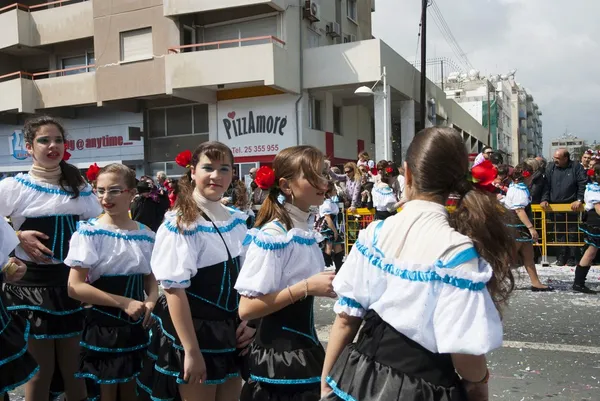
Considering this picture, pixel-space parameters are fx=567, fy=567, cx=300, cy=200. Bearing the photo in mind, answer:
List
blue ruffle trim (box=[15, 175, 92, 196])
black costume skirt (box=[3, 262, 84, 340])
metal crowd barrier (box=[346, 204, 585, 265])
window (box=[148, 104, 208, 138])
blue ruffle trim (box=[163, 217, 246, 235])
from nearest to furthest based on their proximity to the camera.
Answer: blue ruffle trim (box=[163, 217, 246, 235]) < black costume skirt (box=[3, 262, 84, 340]) < blue ruffle trim (box=[15, 175, 92, 196]) < metal crowd barrier (box=[346, 204, 585, 265]) < window (box=[148, 104, 208, 138])

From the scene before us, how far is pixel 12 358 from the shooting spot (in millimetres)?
2865

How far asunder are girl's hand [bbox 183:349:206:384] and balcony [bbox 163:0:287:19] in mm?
17721

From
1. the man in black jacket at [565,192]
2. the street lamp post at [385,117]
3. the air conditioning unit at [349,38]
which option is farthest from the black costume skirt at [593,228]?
the air conditioning unit at [349,38]

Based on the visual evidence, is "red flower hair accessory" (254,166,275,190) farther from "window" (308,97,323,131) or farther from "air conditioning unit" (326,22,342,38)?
"air conditioning unit" (326,22,342,38)

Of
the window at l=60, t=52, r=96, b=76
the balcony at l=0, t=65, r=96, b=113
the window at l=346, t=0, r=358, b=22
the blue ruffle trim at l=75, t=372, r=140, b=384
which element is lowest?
the blue ruffle trim at l=75, t=372, r=140, b=384

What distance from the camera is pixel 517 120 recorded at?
295 feet

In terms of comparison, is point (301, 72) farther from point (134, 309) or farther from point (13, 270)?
point (13, 270)

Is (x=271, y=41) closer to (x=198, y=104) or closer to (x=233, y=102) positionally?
(x=233, y=102)

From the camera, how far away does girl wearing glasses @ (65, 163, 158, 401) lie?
3.26 meters

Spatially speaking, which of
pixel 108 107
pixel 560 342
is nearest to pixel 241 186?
pixel 560 342

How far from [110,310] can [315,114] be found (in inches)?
709

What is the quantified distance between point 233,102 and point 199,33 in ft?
9.84

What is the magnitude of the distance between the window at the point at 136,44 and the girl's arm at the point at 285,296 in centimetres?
1998

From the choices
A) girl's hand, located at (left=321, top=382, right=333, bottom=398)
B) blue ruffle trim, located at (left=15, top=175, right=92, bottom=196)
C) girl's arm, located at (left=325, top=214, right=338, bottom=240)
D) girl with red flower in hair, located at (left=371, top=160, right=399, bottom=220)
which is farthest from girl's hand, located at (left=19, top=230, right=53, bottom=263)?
girl with red flower in hair, located at (left=371, top=160, right=399, bottom=220)
